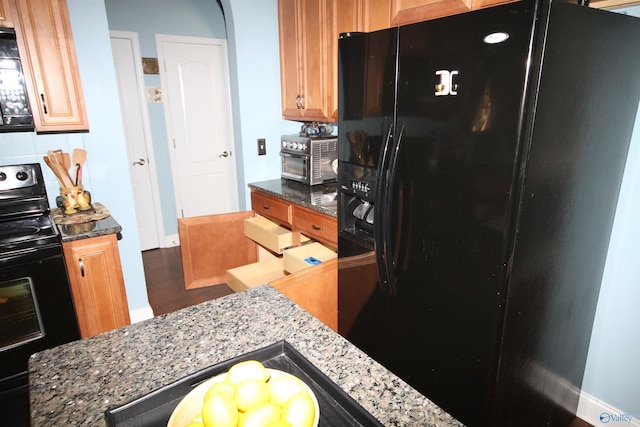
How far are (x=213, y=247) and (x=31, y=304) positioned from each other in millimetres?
1214

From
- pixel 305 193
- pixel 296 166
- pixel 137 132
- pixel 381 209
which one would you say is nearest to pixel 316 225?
pixel 305 193

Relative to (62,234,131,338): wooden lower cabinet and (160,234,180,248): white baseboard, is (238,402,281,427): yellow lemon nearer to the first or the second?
(62,234,131,338): wooden lower cabinet

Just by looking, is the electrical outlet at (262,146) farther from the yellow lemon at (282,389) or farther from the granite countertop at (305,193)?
the yellow lemon at (282,389)

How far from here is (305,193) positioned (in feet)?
8.45

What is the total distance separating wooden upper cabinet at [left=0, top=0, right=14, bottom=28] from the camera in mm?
1785

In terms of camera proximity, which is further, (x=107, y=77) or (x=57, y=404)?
(x=107, y=77)

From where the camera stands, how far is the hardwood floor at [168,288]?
9.64ft

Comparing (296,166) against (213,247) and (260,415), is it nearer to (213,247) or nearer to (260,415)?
(213,247)

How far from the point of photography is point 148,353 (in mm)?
873

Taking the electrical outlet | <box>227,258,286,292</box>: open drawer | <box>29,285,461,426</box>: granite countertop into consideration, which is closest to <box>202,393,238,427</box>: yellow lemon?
<box>29,285,461,426</box>: granite countertop

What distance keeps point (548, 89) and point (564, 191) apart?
→ 37cm

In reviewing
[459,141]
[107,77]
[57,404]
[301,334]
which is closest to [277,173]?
[107,77]

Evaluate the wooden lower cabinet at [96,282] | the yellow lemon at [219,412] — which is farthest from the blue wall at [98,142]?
the yellow lemon at [219,412]

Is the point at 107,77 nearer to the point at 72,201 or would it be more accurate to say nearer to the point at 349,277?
the point at 72,201
